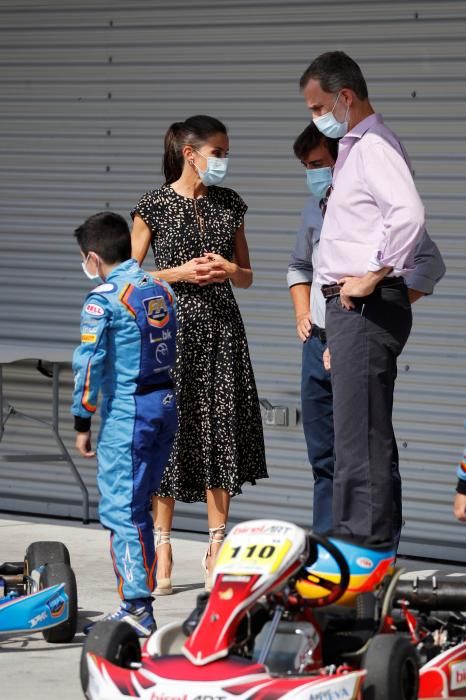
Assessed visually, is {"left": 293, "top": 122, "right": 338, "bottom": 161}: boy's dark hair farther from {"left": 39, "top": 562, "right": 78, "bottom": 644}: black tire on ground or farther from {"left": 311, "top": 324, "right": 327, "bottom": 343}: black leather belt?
{"left": 39, "top": 562, "right": 78, "bottom": 644}: black tire on ground

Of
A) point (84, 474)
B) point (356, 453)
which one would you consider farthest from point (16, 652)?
point (84, 474)

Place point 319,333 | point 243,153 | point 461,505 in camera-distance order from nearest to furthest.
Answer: point 461,505 → point 319,333 → point 243,153

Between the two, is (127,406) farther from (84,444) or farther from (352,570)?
(352,570)

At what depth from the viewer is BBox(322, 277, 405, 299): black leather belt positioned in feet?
17.2

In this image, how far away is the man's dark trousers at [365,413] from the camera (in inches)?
203

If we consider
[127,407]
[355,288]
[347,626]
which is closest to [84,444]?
[127,407]

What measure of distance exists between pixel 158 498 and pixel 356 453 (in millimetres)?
1596

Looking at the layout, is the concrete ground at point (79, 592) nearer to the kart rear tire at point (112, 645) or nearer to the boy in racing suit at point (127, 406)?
the boy in racing suit at point (127, 406)

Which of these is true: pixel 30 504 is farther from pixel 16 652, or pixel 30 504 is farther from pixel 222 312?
pixel 16 652

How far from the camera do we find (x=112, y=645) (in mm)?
4133

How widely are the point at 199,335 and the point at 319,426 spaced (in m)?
0.64

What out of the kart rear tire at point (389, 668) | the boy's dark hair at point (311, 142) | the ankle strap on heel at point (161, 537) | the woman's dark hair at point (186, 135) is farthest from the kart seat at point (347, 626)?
the woman's dark hair at point (186, 135)

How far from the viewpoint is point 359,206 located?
5.28 meters

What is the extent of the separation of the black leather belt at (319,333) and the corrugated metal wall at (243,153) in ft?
3.73
